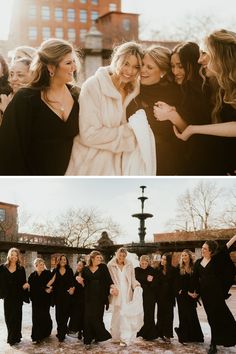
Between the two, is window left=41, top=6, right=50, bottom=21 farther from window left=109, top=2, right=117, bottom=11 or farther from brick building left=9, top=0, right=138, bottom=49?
window left=109, top=2, right=117, bottom=11

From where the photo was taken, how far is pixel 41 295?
6496 mm

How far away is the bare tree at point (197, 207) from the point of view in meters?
6.68

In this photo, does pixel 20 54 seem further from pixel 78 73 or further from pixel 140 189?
pixel 140 189

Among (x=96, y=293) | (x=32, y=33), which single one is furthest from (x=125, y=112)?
(x=96, y=293)

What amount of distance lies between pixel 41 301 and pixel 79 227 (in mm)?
900

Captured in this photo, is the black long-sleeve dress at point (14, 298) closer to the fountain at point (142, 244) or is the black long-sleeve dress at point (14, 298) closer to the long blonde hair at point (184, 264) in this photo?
the fountain at point (142, 244)

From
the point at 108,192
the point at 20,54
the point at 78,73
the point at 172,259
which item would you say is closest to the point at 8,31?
the point at 20,54

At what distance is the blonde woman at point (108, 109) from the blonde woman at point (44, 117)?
109mm

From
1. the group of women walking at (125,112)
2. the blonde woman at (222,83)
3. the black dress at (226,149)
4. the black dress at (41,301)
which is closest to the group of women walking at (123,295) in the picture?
the black dress at (41,301)

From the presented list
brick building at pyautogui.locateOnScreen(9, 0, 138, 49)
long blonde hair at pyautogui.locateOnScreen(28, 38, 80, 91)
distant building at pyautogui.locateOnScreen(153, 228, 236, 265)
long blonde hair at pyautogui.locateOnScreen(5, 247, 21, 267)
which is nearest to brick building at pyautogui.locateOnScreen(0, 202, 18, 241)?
long blonde hair at pyautogui.locateOnScreen(5, 247, 21, 267)

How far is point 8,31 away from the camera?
659cm

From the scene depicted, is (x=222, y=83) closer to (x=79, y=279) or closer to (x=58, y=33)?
(x=58, y=33)

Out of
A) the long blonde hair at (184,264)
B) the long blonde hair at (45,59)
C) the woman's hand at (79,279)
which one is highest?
the long blonde hair at (45,59)

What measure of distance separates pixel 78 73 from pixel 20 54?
2.13ft
